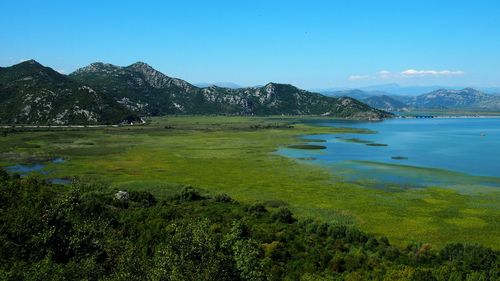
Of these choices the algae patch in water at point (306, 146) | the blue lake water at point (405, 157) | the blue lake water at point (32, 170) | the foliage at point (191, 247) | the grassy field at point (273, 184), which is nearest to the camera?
the foliage at point (191, 247)

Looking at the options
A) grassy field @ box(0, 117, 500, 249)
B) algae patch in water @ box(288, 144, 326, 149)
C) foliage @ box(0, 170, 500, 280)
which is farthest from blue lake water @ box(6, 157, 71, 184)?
algae patch in water @ box(288, 144, 326, 149)

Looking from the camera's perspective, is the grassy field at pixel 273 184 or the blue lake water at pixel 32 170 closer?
the grassy field at pixel 273 184

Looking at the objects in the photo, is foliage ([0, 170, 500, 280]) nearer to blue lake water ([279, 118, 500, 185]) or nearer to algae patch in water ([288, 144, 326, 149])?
blue lake water ([279, 118, 500, 185])

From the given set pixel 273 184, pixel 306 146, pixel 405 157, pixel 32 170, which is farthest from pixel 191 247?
pixel 306 146

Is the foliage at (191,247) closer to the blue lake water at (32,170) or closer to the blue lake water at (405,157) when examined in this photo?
the blue lake water at (32,170)

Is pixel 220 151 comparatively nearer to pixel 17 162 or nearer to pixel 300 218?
pixel 17 162

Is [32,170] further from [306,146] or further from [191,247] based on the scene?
[306,146]

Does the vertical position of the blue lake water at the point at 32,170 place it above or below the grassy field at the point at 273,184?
above

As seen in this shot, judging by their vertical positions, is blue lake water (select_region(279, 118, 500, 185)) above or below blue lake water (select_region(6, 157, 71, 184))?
below

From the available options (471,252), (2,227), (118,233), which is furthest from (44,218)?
(471,252)

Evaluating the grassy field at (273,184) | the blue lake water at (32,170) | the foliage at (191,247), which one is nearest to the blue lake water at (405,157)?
the grassy field at (273,184)
